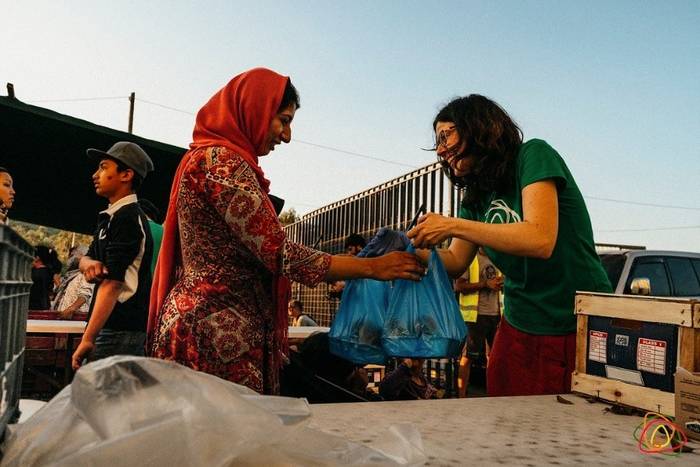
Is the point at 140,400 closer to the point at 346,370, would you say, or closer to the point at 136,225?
the point at 136,225

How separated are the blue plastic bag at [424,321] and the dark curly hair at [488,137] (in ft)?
1.47

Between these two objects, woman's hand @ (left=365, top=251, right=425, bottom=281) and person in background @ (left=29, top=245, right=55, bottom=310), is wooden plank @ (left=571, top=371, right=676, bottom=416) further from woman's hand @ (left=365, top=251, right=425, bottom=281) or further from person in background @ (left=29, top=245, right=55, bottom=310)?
person in background @ (left=29, top=245, right=55, bottom=310)

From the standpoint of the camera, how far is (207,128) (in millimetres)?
1787

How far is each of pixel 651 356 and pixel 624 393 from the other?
0.15 metres

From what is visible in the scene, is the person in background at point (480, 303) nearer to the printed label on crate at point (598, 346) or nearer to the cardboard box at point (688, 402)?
the printed label on crate at point (598, 346)

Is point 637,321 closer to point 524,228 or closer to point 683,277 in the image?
point 524,228

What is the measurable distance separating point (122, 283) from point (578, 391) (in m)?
2.19

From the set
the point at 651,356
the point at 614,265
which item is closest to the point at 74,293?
the point at 651,356

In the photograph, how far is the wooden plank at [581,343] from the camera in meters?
1.82

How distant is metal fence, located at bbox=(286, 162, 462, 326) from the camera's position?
6.58 meters

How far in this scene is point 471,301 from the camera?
20.2 ft

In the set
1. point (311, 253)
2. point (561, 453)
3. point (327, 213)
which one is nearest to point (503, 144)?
point (311, 253)

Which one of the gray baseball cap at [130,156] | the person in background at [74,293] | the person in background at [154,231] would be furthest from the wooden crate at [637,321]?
the person in background at [74,293]

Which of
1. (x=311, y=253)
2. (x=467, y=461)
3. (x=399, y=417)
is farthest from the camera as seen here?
(x=311, y=253)
